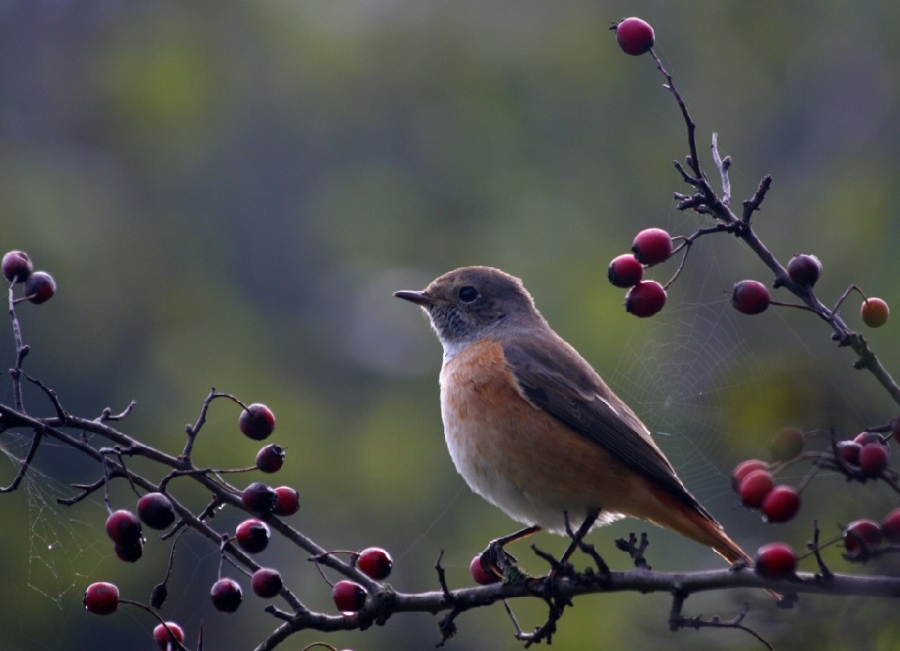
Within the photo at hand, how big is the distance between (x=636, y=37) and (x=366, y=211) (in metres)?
11.8

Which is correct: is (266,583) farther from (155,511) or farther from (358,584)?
(155,511)

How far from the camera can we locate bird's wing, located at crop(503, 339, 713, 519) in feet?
11.8

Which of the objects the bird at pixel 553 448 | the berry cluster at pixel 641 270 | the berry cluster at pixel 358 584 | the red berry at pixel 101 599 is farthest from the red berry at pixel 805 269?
the red berry at pixel 101 599

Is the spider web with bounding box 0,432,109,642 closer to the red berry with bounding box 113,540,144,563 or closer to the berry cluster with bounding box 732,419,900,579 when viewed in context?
the red berry with bounding box 113,540,144,563

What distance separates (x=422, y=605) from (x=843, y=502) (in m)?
1.27

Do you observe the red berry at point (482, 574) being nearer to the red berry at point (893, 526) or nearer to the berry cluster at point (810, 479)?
the berry cluster at point (810, 479)

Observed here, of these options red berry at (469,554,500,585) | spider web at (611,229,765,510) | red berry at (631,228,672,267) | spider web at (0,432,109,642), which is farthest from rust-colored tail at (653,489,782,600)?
spider web at (0,432,109,642)

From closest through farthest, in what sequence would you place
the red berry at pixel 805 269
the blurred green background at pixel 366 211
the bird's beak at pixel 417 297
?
the red berry at pixel 805 269, the bird's beak at pixel 417 297, the blurred green background at pixel 366 211

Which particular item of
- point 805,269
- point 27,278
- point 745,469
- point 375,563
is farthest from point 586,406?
point 27,278

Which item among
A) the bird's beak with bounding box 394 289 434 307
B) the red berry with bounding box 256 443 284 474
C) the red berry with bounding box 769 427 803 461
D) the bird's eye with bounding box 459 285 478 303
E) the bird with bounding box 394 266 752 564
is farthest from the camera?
the bird's eye with bounding box 459 285 478 303

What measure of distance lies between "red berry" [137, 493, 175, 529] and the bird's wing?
1.66m

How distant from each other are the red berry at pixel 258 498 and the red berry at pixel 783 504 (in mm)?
1234

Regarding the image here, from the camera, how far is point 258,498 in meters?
2.64

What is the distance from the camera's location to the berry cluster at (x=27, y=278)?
2842mm
